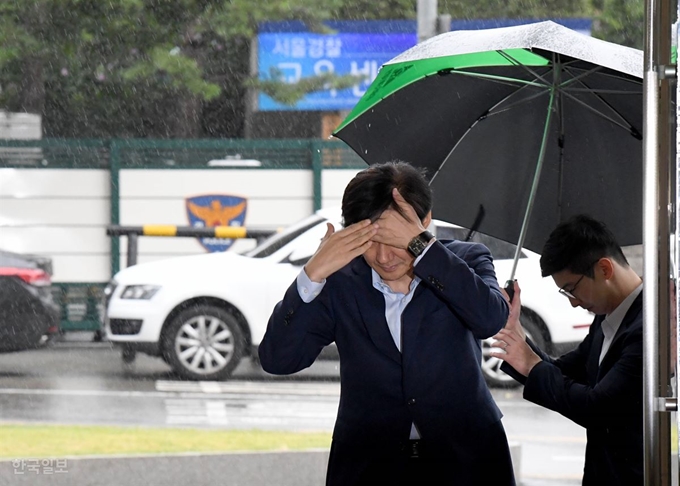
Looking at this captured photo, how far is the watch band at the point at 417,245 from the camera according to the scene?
1771mm

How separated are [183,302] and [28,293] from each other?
1504mm

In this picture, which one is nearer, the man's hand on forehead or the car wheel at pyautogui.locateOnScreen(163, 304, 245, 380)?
the man's hand on forehead

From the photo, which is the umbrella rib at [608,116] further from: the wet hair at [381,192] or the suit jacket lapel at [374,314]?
the suit jacket lapel at [374,314]

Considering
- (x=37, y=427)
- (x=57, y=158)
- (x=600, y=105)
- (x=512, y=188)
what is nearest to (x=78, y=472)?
(x=37, y=427)

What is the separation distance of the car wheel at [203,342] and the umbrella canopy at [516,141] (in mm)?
3668

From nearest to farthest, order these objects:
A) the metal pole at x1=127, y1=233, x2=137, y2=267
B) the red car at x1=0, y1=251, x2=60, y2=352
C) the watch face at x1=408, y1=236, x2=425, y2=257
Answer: the watch face at x1=408, y1=236, x2=425, y2=257
the red car at x1=0, y1=251, x2=60, y2=352
the metal pole at x1=127, y1=233, x2=137, y2=267

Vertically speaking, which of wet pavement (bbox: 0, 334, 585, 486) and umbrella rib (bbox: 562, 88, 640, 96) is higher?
umbrella rib (bbox: 562, 88, 640, 96)

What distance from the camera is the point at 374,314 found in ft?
6.09

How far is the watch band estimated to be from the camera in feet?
5.81

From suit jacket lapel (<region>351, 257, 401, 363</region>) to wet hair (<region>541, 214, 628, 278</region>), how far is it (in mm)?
376

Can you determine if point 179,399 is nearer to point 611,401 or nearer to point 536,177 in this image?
point 536,177

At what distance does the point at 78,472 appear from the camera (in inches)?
171

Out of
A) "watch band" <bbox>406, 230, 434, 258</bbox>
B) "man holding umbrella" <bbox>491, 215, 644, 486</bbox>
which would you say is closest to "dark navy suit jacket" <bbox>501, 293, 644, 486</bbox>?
"man holding umbrella" <bbox>491, 215, 644, 486</bbox>

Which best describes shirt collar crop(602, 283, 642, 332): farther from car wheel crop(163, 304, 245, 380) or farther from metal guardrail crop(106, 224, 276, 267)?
metal guardrail crop(106, 224, 276, 267)
